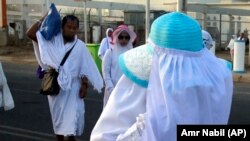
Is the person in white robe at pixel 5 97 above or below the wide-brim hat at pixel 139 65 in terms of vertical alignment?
below

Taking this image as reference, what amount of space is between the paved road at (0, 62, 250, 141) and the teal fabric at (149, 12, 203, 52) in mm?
5560

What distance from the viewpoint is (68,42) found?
661 cm

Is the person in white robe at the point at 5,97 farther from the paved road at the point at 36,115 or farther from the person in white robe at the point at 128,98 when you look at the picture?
the person in white robe at the point at 128,98

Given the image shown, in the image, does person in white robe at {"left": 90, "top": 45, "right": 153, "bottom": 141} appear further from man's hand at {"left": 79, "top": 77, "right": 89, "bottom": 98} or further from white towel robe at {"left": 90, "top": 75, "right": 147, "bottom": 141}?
man's hand at {"left": 79, "top": 77, "right": 89, "bottom": 98}

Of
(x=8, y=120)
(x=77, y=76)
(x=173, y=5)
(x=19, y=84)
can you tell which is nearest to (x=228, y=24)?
(x=173, y=5)

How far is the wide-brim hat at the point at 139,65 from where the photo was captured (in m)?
2.92

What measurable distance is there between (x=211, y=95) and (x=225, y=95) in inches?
3.9

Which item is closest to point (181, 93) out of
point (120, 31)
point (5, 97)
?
point (5, 97)

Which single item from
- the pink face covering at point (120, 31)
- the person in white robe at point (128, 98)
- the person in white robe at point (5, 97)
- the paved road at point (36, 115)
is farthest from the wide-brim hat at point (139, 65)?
the paved road at point (36, 115)

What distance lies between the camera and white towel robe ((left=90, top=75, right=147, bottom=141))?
293 cm

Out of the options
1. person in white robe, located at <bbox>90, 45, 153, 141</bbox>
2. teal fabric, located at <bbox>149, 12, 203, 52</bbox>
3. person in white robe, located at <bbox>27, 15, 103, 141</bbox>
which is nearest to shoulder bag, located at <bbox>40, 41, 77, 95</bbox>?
person in white robe, located at <bbox>27, 15, 103, 141</bbox>

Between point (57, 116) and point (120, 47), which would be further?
point (120, 47)

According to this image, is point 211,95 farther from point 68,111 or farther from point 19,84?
point 19,84

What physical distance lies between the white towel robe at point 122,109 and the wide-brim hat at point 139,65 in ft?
0.09
